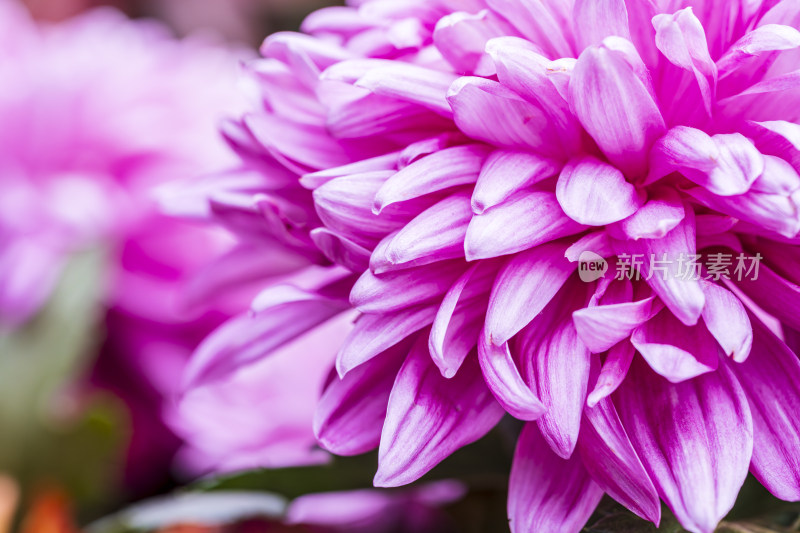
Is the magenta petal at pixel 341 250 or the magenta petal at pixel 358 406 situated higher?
the magenta petal at pixel 341 250

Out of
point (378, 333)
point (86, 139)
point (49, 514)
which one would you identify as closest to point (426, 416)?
point (378, 333)

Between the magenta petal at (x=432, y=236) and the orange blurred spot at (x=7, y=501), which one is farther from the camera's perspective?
the orange blurred spot at (x=7, y=501)

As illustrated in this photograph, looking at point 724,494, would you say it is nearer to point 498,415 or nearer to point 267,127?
point 498,415

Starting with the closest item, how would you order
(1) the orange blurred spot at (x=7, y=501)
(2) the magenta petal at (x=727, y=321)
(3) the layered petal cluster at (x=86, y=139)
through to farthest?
(2) the magenta petal at (x=727, y=321) → (1) the orange blurred spot at (x=7, y=501) → (3) the layered petal cluster at (x=86, y=139)

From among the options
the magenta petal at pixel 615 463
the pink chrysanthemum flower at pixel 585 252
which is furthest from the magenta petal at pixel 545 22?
the magenta petal at pixel 615 463

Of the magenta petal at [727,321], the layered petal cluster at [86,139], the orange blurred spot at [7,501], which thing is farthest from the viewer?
the layered petal cluster at [86,139]

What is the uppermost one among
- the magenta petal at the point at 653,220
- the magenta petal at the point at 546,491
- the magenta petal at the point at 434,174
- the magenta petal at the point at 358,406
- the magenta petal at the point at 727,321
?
the magenta petal at the point at 434,174

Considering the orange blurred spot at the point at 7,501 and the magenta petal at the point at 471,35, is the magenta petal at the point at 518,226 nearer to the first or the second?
the magenta petal at the point at 471,35
